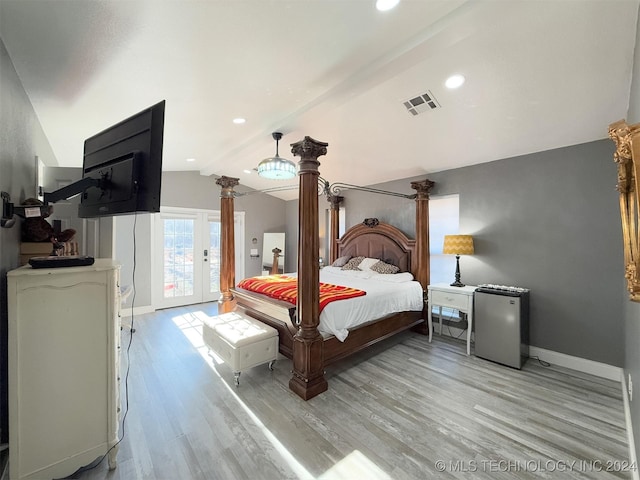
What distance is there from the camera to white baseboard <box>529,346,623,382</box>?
2.69 m

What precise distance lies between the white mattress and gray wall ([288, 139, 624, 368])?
32.9 inches

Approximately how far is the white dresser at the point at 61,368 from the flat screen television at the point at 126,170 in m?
0.42

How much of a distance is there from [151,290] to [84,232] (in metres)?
3.25

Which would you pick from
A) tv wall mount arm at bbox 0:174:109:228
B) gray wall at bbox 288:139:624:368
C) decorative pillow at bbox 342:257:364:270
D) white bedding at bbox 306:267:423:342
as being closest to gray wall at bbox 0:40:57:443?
tv wall mount arm at bbox 0:174:109:228

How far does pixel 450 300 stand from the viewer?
11.2 ft

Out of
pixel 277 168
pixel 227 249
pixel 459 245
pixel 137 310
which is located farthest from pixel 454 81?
pixel 137 310

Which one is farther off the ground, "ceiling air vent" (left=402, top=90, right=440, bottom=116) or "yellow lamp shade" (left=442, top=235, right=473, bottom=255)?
"ceiling air vent" (left=402, top=90, right=440, bottom=116)

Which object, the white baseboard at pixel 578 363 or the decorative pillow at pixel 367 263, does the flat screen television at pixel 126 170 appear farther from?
the white baseboard at pixel 578 363

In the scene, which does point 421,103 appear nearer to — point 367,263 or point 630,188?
point 630,188

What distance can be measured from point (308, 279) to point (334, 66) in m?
1.76

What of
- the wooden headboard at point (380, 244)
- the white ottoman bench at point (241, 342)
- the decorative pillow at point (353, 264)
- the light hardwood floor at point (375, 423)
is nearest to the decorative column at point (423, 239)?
the wooden headboard at point (380, 244)

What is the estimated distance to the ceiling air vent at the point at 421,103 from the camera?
8.15 ft

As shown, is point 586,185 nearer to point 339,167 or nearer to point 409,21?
point 409,21

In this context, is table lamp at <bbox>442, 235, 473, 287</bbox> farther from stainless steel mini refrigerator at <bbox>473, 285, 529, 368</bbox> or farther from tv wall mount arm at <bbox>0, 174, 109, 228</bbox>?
tv wall mount arm at <bbox>0, 174, 109, 228</bbox>
